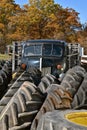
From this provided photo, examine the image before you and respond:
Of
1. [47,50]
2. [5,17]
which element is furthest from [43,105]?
[5,17]

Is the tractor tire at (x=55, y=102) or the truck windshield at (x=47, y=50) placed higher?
the truck windshield at (x=47, y=50)

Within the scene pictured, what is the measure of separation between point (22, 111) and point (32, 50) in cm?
1041

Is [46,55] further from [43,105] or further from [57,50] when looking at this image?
[43,105]

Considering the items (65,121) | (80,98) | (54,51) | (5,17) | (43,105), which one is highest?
(5,17)

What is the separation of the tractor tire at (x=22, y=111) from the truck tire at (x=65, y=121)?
1066 millimetres

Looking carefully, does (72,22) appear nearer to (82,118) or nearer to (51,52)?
(51,52)

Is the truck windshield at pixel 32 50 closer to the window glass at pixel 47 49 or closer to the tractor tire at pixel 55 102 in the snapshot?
the window glass at pixel 47 49

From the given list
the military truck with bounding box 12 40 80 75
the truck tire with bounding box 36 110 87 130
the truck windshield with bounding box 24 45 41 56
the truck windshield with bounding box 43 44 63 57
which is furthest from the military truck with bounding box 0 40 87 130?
the truck windshield with bounding box 24 45 41 56

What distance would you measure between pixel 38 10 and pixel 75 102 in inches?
2094

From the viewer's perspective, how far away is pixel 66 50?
15516 mm

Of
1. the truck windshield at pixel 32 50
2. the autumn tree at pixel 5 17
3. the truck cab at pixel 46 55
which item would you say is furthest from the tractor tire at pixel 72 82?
the autumn tree at pixel 5 17

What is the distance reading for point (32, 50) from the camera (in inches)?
604

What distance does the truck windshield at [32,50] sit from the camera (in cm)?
1521

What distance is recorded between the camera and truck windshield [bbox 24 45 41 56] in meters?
15.2
